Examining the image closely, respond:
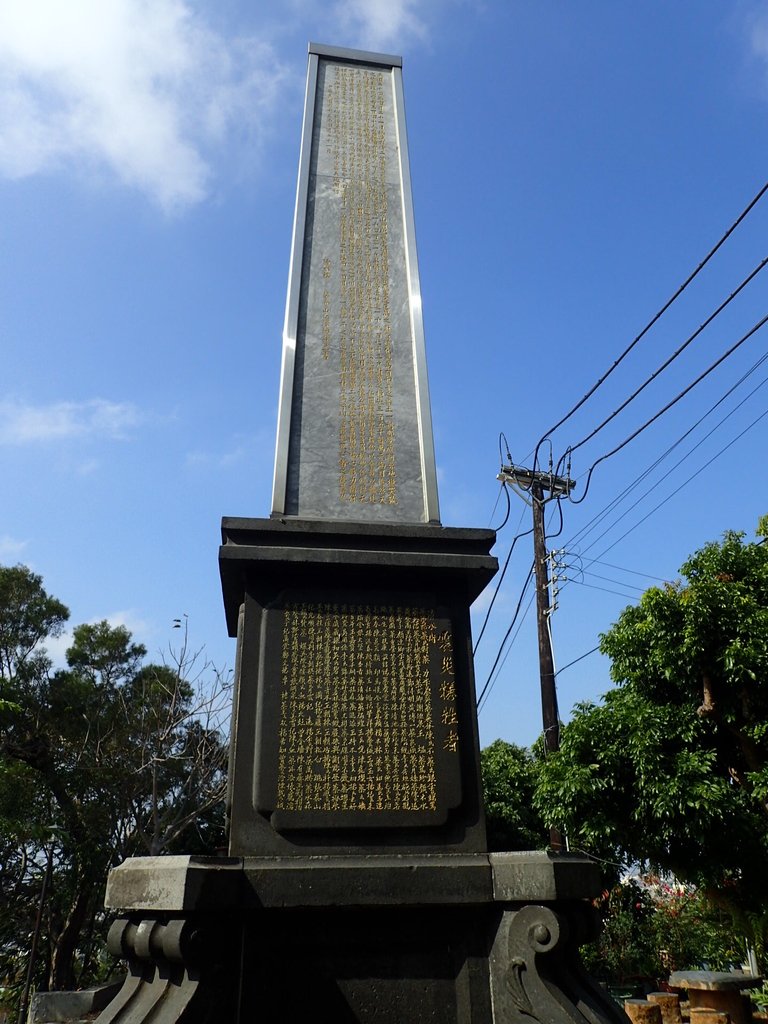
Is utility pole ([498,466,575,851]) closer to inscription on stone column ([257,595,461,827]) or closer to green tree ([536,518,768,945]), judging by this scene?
green tree ([536,518,768,945])

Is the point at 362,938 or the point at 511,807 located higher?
the point at 511,807

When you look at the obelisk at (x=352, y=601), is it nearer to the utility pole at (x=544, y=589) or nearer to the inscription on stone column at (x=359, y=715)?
the inscription on stone column at (x=359, y=715)

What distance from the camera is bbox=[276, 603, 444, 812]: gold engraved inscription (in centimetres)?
360

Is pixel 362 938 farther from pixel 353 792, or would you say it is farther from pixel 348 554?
pixel 348 554

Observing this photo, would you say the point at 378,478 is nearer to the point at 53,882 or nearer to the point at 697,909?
the point at 697,909

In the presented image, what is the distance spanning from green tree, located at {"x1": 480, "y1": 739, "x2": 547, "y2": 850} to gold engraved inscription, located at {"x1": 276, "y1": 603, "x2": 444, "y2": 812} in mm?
10826

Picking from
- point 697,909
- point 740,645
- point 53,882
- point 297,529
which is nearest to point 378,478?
point 297,529

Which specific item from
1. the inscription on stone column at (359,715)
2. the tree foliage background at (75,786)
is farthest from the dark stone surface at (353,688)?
the tree foliage background at (75,786)

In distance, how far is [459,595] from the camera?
4.20 meters

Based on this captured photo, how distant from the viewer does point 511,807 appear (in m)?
14.8

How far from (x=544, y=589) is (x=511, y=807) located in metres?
5.38

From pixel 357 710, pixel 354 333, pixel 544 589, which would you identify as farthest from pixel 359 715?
pixel 544 589

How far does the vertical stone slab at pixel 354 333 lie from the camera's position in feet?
15.7

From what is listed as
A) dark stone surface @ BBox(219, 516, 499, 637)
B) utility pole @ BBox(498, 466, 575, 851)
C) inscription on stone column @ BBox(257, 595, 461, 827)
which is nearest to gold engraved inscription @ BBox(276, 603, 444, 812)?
inscription on stone column @ BBox(257, 595, 461, 827)
